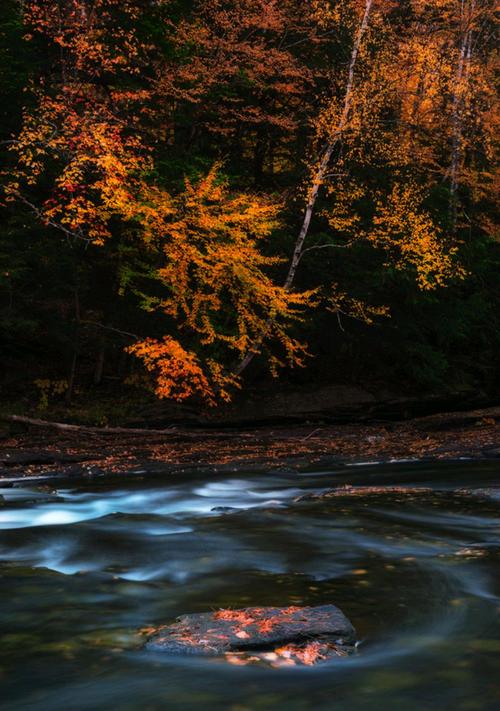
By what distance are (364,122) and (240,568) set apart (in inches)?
598

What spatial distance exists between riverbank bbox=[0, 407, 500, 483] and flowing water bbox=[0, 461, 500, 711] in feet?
5.19

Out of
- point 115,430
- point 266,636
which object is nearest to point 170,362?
point 115,430

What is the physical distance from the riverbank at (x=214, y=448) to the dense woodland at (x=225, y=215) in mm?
1338

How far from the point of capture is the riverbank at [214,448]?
13445 millimetres

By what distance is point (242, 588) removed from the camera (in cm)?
634

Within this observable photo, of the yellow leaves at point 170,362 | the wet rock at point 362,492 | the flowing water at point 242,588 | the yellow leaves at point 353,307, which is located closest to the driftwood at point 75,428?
the yellow leaves at point 170,362

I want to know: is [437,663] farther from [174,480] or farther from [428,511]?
[174,480]

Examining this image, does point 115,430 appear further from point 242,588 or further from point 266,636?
point 266,636

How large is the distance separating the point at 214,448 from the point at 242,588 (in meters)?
9.64

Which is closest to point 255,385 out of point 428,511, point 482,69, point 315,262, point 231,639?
point 315,262

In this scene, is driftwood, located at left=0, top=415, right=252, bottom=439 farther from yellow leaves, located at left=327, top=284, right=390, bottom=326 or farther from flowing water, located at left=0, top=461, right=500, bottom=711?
yellow leaves, located at left=327, top=284, right=390, bottom=326

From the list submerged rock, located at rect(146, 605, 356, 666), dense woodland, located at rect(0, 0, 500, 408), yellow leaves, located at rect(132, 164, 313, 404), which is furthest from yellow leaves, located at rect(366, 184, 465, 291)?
submerged rock, located at rect(146, 605, 356, 666)

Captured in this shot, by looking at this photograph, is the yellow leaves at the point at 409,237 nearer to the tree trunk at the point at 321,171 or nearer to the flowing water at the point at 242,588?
the tree trunk at the point at 321,171

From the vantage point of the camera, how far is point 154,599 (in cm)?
606
